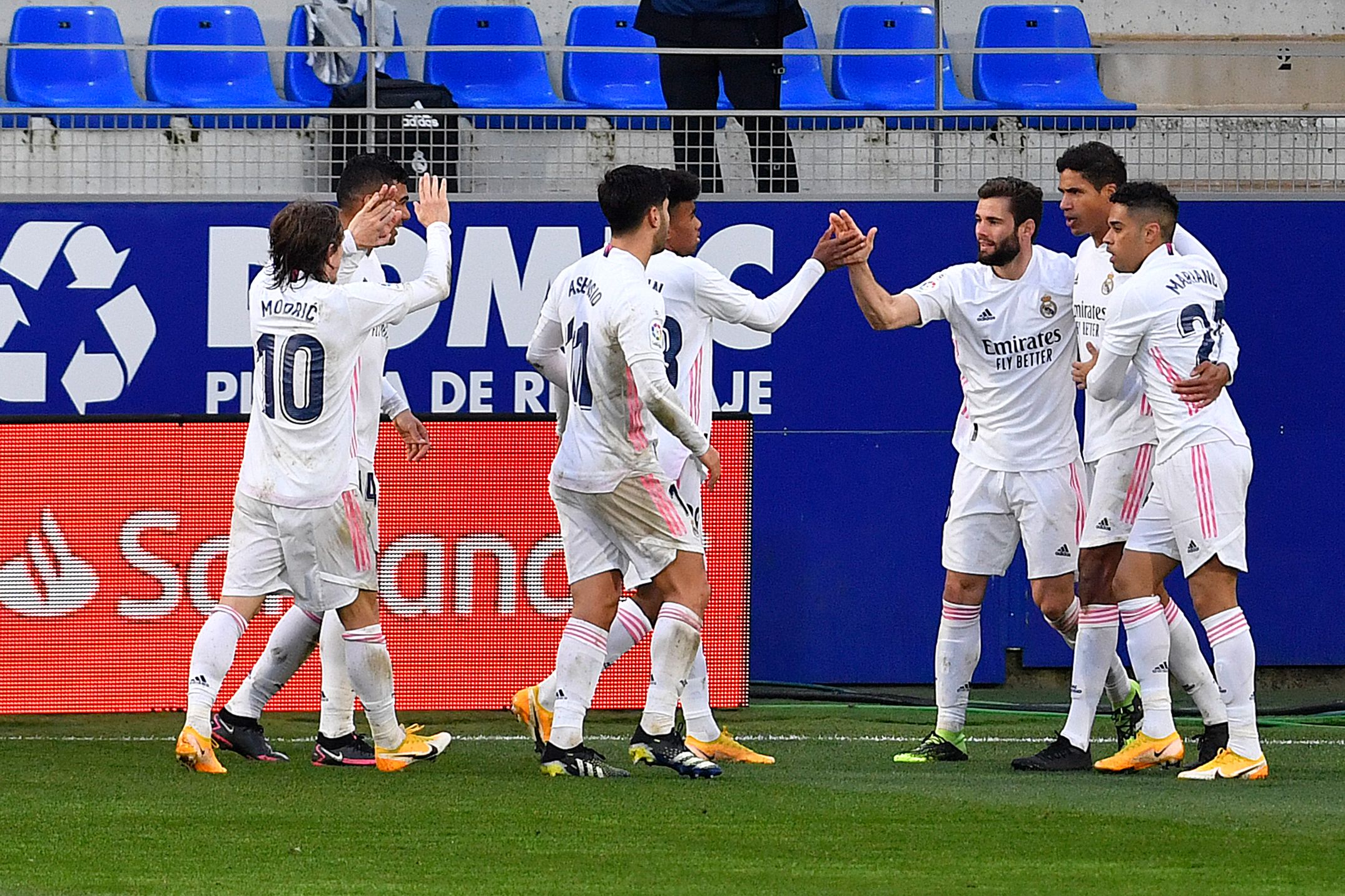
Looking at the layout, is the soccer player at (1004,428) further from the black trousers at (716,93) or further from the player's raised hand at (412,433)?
the black trousers at (716,93)

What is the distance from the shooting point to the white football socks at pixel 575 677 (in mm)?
6406

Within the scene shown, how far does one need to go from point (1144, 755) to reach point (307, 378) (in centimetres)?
331

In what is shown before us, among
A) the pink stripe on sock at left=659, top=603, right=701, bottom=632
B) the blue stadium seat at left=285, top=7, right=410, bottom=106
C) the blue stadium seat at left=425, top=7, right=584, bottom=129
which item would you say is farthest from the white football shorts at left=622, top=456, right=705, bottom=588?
the blue stadium seat at left=285, top=7, right=410, bottom=106

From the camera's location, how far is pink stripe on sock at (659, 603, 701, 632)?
648 centimetres

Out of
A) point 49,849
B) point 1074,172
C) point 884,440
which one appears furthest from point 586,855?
point 884,440

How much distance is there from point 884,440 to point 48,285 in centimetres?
463

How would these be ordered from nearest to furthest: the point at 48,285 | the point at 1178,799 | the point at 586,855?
the point at 586,855 < the point at 1178,799 < the point at 48,285

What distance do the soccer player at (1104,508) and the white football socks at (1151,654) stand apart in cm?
16

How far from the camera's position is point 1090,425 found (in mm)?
7371

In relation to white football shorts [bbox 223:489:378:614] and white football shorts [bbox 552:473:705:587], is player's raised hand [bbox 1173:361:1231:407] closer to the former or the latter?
white football shorts [bbox 552:473:705:587]

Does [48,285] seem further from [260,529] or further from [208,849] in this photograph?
[208,849]

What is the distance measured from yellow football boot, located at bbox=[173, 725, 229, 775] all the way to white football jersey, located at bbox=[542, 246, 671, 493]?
60.0 inches

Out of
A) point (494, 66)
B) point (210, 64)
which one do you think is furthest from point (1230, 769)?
point (210, 64)

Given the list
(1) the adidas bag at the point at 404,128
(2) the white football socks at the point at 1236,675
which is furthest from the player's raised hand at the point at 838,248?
(1) the adidas bag at the point at 404,128
